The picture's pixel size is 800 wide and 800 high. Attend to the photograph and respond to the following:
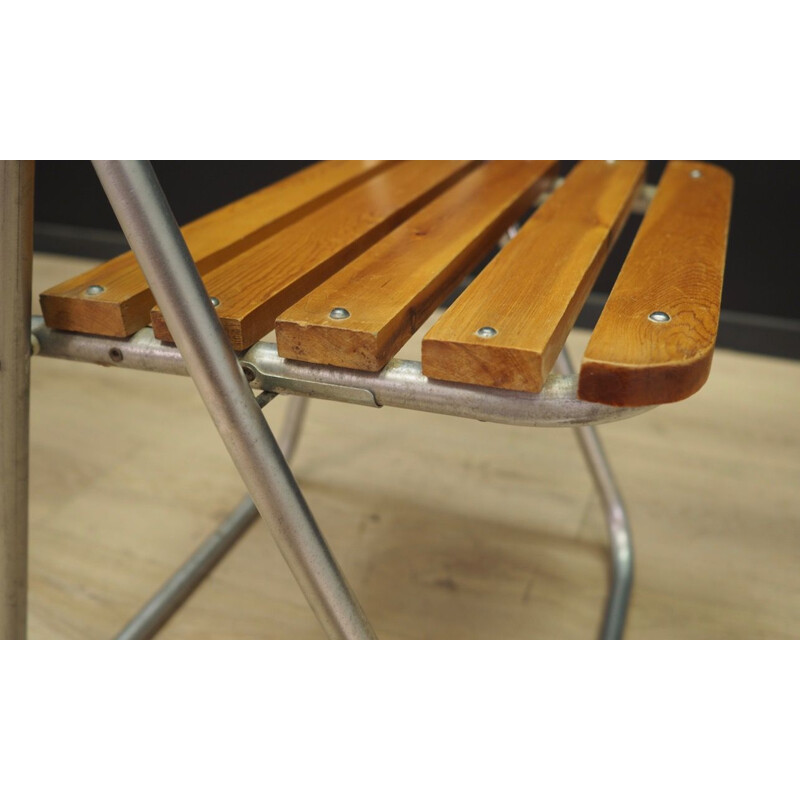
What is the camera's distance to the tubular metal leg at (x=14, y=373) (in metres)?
0.68

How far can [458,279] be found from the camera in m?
0.80

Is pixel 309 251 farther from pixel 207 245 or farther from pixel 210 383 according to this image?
pixel 210 383

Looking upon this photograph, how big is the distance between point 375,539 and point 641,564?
37cm

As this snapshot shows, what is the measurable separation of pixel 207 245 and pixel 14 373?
0.21 metres

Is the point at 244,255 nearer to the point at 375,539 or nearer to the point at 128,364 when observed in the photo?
the point at 128,364

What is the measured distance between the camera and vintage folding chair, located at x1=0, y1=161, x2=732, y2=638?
608 millimetres

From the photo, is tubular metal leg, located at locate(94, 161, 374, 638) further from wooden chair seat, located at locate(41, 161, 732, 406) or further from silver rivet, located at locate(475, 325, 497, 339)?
silver rivet, located at locate(475, 325, 497, 339)

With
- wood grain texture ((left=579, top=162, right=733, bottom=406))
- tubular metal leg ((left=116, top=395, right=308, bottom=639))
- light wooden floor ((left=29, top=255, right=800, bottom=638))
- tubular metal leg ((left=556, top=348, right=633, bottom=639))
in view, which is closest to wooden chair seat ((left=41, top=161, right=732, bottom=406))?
wood grain texture ((left=579, top=162, right=733, bottom=406))

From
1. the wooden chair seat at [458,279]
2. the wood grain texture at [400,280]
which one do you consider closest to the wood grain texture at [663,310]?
the wooden chair seat at [458,279]

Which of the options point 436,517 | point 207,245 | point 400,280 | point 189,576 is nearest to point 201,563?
point 189,576

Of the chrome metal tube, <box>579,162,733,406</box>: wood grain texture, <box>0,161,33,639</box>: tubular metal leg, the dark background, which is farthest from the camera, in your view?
the dark background

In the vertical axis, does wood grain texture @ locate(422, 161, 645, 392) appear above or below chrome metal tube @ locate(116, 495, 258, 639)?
above

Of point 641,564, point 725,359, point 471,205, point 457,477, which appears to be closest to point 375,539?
point 457,477

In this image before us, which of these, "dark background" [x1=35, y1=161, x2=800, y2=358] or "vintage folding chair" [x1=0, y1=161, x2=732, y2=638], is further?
"dark background" [x1=35, y1=161, x2=800, y2=358]
